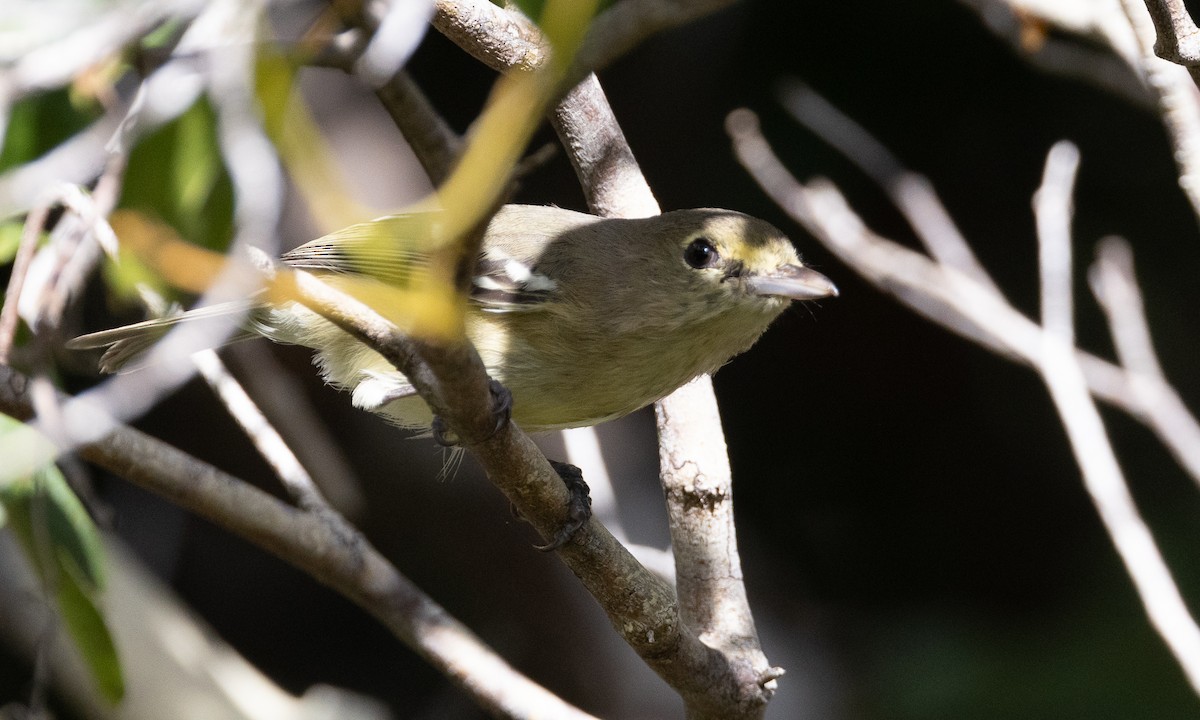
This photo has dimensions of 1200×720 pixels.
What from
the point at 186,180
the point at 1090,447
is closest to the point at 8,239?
the point at 186,180

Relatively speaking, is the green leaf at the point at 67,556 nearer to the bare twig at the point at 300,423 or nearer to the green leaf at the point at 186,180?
the green leaf at the point at 186,180

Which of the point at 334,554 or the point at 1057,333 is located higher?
the point at 1057,333

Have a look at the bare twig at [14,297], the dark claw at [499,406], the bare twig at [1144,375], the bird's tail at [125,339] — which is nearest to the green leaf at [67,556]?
the bare twig at [14,297]

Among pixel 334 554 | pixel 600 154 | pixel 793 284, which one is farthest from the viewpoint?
pixel 600 154

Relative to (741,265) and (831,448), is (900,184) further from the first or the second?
(831,448)

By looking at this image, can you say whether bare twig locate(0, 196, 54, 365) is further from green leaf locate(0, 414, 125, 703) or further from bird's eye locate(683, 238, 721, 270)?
bird's eye locate(683, 238, 721, 270)

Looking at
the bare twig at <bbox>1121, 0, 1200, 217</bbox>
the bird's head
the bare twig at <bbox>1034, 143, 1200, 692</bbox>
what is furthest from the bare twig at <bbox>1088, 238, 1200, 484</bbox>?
the bare twig at <bbox>1121, 0, 1200, 217</bbox>

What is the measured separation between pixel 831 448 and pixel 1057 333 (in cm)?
235

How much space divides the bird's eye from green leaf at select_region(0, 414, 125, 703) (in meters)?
1.46

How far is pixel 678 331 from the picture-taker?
2.74m

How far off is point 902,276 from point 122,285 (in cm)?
229

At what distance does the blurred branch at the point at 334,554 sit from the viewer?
6.57ft

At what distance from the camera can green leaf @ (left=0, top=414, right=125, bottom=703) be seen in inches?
80.9

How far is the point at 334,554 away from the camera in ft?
7.70
